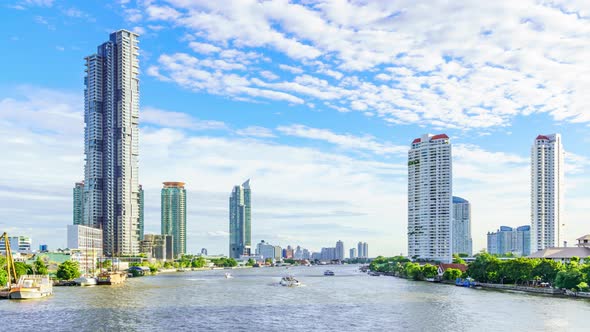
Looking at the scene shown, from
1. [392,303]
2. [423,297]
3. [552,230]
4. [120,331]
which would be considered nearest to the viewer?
[120,331]

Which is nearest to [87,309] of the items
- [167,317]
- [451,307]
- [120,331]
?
[167,317]

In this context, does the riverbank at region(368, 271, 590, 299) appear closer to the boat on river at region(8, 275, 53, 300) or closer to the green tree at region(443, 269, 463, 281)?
the green tree at region(443, 269, 463, 281)

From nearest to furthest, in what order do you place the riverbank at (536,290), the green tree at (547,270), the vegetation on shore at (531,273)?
the riverbank at (536,290)
the vegetation on shore at (531,273)
the green tree at (547,270)

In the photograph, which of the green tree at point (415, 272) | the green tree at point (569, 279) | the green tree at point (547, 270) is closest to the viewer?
the green tree at point (569, 279)

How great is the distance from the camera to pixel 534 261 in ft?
374

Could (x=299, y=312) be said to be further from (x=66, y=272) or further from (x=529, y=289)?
(x=66, y=272)

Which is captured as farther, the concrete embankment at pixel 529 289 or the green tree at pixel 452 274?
the green tree at pixel 452 274

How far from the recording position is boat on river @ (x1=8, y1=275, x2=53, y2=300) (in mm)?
93375

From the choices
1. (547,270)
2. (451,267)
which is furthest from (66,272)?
(547,270)

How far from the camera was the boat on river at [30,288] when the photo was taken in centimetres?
9338

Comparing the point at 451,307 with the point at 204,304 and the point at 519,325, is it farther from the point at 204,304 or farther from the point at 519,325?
the point at 204,304

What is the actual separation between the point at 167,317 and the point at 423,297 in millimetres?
47278

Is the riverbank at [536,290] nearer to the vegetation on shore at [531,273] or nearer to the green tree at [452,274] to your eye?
the vegetation on shore at [531,273]

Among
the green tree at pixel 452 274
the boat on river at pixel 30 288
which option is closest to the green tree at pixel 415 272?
the green tree at pixel 452 274
